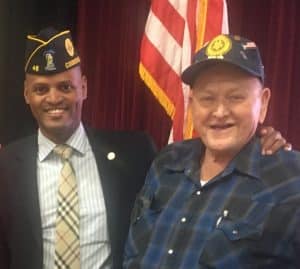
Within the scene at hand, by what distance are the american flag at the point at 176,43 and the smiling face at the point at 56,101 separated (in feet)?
1.97

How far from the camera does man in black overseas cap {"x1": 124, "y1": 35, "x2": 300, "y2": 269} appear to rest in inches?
53.1

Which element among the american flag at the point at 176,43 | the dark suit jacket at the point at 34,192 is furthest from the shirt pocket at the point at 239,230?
the american flag at the point at 176,43

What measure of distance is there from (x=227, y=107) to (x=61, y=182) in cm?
62

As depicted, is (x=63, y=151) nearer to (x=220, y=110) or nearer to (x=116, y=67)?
(x=220, y=110)

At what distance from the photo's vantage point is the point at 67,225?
69.5 inches

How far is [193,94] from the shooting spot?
1529 millimetres

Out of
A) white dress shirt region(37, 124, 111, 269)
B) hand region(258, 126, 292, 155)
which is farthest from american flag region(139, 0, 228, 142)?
hand region(258, 126, 292, 155)

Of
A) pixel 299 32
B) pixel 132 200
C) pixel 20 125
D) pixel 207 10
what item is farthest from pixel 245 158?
pixel 20 125

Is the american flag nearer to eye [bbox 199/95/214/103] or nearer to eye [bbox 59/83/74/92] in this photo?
eye [bbox 59/83/74/92]

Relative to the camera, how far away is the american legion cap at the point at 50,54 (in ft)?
6.10

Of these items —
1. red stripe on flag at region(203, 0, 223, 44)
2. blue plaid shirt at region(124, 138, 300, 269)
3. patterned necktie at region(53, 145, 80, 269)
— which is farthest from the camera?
red stripe on flag at region(203, 0, 223, 44)

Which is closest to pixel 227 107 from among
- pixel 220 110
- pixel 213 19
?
pixel 220 110

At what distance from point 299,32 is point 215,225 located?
4.99 feet

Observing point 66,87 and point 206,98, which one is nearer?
point 206,98
